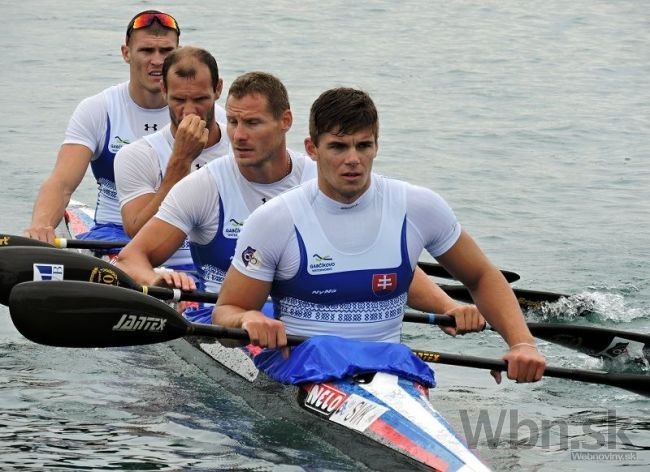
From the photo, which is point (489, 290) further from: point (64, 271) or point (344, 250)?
point (64, 271)

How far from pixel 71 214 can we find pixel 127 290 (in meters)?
4.48

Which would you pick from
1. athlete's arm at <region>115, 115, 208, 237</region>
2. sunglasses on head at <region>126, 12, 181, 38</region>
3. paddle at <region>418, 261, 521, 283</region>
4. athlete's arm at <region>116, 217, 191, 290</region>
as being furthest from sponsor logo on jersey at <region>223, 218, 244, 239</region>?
sunglasses on head at <region>126, 12, 181, 38</region>

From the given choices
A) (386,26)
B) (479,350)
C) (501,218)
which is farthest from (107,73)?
(479,350)

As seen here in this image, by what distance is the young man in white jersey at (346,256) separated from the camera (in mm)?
6734

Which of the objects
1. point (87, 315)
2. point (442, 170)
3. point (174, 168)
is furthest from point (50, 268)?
point (442, 170)

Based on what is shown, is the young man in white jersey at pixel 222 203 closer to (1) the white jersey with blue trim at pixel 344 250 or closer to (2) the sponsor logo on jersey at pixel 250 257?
(1) the white jersey with blue trim at pixel 344 250

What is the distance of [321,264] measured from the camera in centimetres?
687

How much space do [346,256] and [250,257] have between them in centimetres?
48

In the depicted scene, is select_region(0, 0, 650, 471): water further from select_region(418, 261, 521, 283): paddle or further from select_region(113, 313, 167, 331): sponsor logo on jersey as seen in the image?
select_region(113, 313, 167, 331): sponsor logo on jersey

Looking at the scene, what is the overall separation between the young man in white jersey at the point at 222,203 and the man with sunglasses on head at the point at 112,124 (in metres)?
2.02

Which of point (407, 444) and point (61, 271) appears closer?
point (407, 444)

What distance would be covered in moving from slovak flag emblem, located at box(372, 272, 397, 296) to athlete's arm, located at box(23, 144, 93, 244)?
10.9 feet

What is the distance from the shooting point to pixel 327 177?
6.77m
